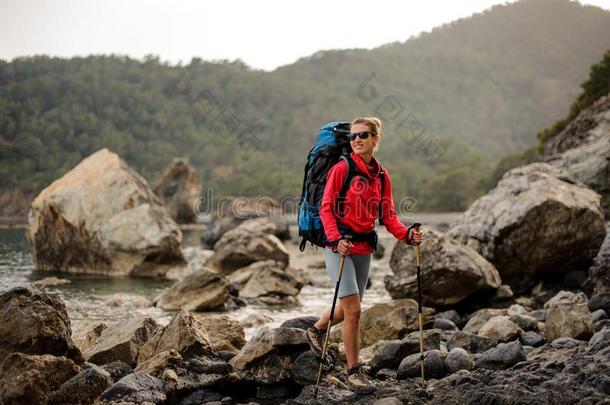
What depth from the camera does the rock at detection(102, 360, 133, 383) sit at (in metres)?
6.22

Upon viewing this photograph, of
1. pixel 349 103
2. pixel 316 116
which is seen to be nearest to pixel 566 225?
pixel 316 116

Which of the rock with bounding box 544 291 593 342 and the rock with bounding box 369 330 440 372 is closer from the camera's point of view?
the rock with bounding box 369 330 440 372

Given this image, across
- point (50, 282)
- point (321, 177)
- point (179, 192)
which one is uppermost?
point (321, 177)

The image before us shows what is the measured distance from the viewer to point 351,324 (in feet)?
19.1

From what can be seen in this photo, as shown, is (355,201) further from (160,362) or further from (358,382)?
(160,362)

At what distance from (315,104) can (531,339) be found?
125 meters

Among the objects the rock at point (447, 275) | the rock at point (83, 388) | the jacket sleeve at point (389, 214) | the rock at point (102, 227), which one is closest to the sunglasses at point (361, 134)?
the jacket sleeve at point (389, 214)

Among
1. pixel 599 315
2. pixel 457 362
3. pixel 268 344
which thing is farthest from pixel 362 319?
pixel 599 315

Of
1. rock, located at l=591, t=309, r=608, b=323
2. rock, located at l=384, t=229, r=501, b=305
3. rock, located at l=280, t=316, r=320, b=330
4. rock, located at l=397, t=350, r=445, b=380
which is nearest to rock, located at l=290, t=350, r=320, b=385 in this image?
rock, located at l=280, t=316, r=320, b=330

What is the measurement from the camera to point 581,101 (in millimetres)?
35562

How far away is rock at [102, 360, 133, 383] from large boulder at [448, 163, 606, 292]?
876cm

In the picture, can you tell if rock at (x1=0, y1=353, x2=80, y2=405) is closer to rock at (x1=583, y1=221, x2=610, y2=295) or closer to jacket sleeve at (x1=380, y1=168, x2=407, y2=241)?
jacket sleeve at (x1=380, y1=168, x2=407, y2=241)

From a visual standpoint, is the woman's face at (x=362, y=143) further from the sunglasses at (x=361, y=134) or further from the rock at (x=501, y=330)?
the rock at (x=501, y=330)

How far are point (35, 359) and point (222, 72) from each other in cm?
12929
